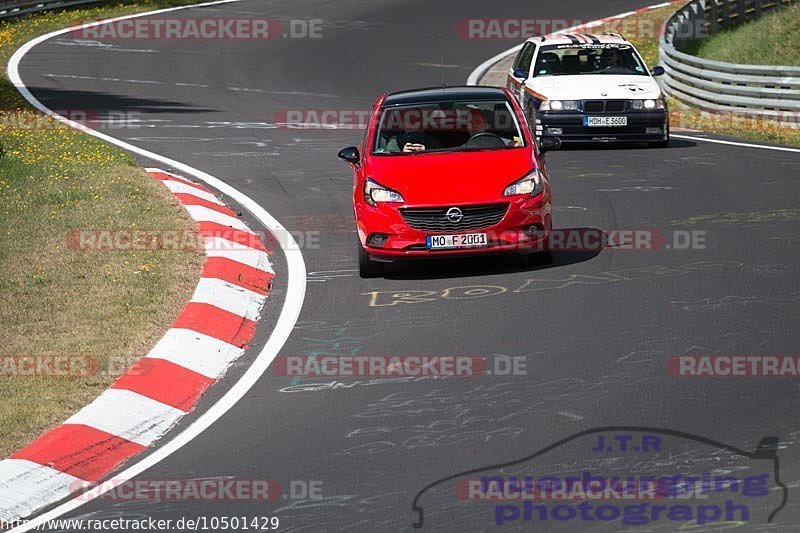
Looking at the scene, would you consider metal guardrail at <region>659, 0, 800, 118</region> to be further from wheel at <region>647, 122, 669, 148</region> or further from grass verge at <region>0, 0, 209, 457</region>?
grass verge at <region>0, 0, 209, 457</region>

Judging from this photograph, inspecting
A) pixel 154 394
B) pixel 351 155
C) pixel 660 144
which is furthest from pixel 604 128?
pixel 154 394

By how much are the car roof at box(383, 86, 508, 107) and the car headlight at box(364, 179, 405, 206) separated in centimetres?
149

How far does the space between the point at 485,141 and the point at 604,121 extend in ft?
23.1

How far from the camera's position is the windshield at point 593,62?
20.6m

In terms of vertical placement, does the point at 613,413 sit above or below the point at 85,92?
below

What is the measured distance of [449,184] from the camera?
39.1 ft

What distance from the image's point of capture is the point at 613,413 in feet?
25.8

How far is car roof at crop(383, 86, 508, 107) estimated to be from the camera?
43.9 feet

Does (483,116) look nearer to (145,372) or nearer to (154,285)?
(154,285)

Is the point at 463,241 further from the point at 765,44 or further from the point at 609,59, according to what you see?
the point at 765,44

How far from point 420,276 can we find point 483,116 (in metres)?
1.92

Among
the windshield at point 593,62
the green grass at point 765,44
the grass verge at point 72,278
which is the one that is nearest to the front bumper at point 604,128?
the windshield at point 593,62

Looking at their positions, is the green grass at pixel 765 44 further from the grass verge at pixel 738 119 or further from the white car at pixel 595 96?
the white car at pixel 595 96

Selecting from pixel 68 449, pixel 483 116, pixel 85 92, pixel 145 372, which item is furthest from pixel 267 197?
pixel 85 92
